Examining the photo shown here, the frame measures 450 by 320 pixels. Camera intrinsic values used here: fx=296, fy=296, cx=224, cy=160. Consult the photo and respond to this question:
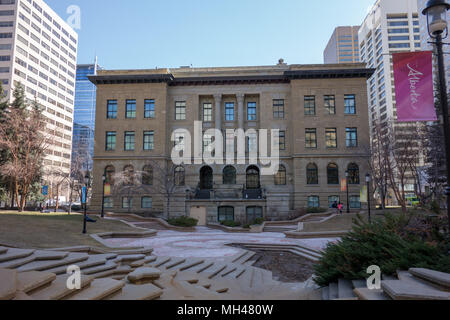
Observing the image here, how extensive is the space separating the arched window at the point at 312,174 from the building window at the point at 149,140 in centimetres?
2041

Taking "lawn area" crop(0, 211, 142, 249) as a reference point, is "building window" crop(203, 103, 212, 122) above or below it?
above

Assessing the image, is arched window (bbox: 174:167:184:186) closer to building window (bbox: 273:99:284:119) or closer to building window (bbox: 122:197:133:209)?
building window (bbox: 122:197:133:209)

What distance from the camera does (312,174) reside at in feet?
124

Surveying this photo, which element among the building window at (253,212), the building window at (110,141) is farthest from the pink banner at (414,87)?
the building window at (110,141)

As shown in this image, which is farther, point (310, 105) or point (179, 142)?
point (179, 142)

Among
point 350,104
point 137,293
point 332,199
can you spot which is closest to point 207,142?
point 332,199

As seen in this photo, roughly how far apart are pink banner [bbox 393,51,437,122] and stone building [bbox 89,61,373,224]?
26483 mm

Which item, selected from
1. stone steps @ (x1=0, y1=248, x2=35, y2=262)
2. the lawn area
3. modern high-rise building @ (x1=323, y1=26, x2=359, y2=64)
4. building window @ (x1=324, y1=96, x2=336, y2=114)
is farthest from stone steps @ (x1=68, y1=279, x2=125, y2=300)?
modern high-rise building @ (x1=323, y1=26, x2=359, y2=64)

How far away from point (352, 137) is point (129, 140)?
29484mm

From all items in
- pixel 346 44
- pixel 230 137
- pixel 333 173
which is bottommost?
pixel 333 173

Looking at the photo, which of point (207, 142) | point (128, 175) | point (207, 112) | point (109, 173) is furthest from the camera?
point (207, 112)

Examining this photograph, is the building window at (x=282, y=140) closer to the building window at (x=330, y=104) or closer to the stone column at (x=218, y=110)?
the building window at (x=330, y=104)

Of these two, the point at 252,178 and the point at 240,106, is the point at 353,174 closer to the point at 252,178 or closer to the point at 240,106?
the point at 252,178

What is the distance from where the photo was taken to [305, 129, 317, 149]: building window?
3838 centimetres
